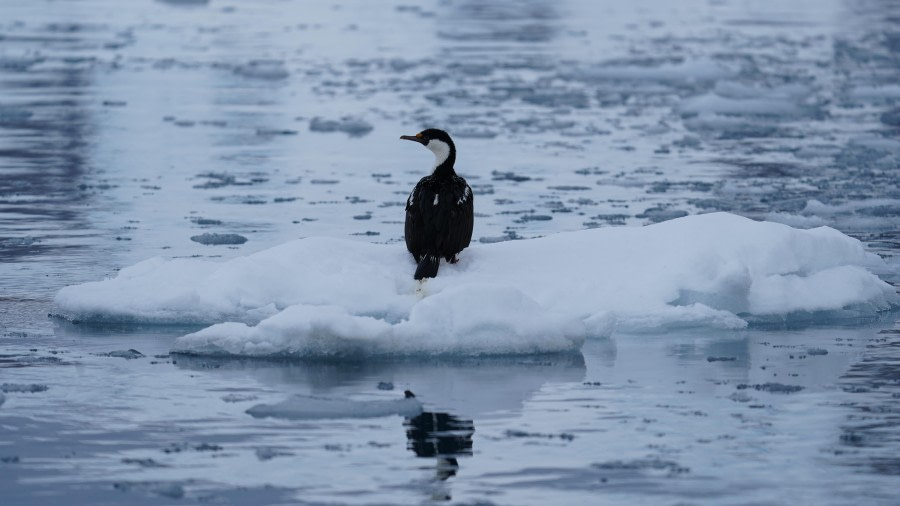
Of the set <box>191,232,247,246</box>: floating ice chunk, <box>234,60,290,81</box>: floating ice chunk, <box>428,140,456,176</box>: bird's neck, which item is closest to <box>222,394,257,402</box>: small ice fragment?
<box>428,140,456,176</box>: bird's neck

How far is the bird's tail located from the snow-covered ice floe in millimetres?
59

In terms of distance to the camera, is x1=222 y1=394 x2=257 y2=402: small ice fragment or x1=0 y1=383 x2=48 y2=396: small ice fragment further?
x1=0 y1=383 x2=48 y2=396: small ice fragment

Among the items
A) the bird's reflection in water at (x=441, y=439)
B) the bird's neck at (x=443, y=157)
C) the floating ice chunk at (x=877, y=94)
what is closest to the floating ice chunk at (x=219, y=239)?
the bird's neck at (x=443, y=157)

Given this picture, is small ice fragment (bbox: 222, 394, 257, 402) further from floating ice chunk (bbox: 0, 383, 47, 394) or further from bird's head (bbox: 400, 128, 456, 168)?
bird's head (bbox: 400, 128, 456, 168)

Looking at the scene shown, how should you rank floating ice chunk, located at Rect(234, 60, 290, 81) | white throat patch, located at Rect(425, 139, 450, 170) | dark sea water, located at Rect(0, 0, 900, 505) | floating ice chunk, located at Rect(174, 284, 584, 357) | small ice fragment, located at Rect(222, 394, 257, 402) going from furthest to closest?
floating ice chunk, located at Rect(234, 60, 290, 81) → white throat patch, located at Rect(425, 139, 450, 170) → floating ice chunk, located at Rect(174, 284, 584, 357) → small ice fragment, located at Rect(222, 394, 257, 402) → dark sea water, located at Rect(0, 0, 900, 505)

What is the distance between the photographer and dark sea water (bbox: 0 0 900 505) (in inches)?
286

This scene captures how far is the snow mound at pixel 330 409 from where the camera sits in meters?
8.14

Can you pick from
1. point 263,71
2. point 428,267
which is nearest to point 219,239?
point 428,267

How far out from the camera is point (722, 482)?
278 inches

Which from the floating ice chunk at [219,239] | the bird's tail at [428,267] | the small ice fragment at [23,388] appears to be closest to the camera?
the small ice fragment at [23,388]

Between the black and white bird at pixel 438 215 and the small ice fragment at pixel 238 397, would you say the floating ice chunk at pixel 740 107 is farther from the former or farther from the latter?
the small ice fragment at pixel 238 397

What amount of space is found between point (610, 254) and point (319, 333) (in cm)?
241

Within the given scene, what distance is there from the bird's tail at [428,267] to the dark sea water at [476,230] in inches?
48.4

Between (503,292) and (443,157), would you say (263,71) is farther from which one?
(503,292)
